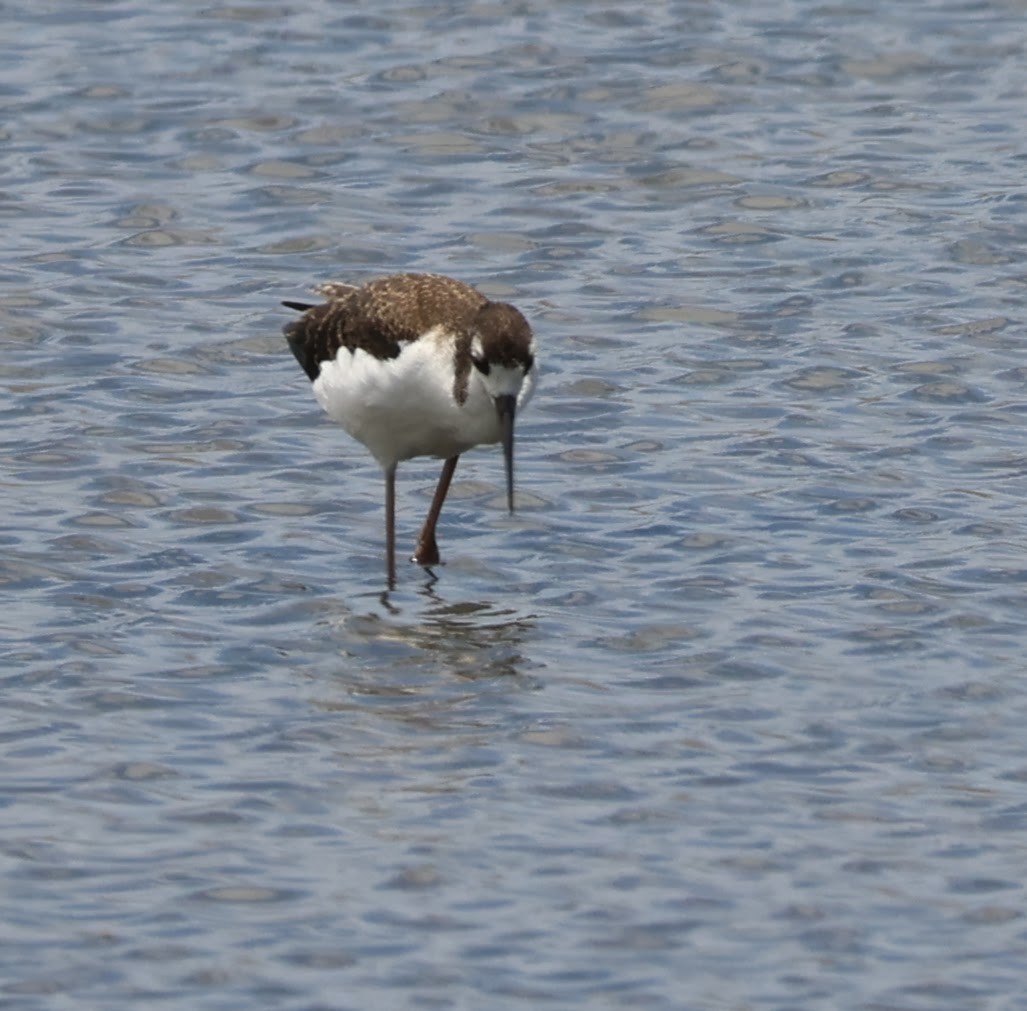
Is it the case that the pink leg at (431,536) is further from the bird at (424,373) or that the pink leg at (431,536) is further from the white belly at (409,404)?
the white belly at (409,404)

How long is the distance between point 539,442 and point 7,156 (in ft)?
19.7

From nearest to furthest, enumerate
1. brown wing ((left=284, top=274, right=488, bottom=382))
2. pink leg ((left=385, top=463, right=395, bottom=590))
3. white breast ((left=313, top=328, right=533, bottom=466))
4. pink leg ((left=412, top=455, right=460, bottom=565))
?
white breast ((left=313, top=328, right=533, bottom=466)) → brown wing ((left=284, top=274, right=488, bottom=382)) → pink leg ((left=385, top=463, right=395, bottom=590)) → pink leg ((left=412, top=455, right=460, bottom=565))

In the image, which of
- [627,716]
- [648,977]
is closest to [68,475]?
[627,716]

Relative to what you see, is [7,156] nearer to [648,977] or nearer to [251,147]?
[251,147]

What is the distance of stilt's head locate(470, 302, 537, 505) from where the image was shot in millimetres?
10664

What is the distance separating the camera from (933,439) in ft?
42.1


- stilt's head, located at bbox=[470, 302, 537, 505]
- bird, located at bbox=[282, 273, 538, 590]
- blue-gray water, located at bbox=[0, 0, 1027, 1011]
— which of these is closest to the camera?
blue-gray water, located at bbox=[0, 0, 1027, 1011]

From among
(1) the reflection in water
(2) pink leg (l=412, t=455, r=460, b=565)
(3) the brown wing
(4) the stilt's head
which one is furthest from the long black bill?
(2) pink leg (l=412, t=455, r=460, b=565)

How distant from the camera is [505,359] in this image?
10703mm

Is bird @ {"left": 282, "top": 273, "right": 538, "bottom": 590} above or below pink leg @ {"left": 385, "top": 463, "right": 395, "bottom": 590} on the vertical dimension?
above

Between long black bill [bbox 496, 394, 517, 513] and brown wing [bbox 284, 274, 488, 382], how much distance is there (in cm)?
35

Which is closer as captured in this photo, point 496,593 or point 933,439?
point 496,593

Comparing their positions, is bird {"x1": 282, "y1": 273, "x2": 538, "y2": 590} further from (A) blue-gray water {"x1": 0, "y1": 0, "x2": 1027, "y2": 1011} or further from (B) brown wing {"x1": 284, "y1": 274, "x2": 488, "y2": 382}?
(A) blue-gray water {"x1": 0, "y1": 0, "x2": 1027, "y2": 1011}

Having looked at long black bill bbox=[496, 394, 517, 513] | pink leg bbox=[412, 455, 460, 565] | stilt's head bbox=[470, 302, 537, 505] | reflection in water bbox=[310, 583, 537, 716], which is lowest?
reflection in water bbox=[310, 583, 537, 716]
